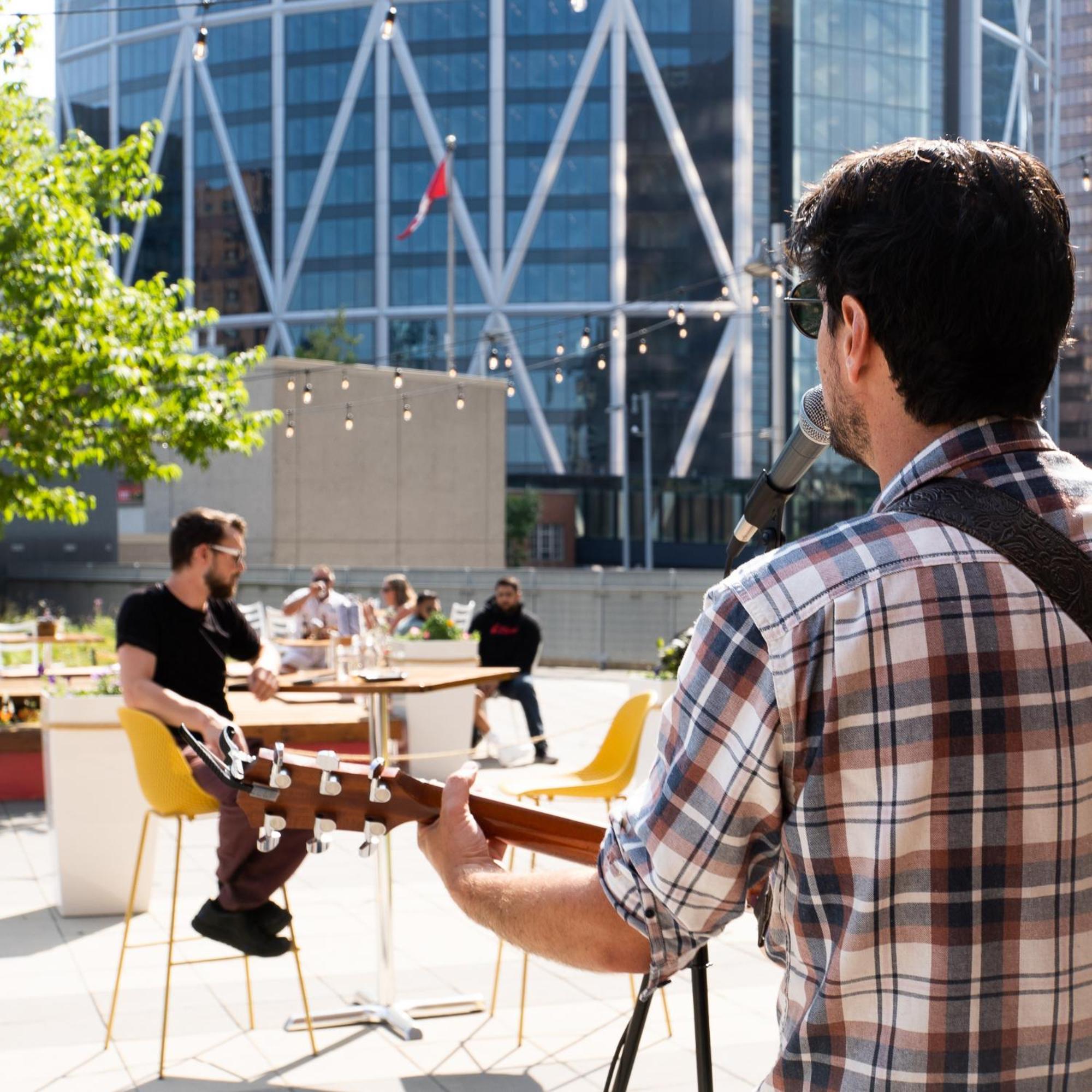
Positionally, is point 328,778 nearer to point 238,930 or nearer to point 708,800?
point 708,800

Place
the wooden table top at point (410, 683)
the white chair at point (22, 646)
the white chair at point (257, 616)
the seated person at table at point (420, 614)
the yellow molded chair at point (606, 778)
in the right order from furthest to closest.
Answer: the white chair at point (257, 616) → the white chair at point (22, 646) → the seated person at table at point (420, 614) → the wooden table top at point (410, 683) → the yellow molded chair at point (606, 778)

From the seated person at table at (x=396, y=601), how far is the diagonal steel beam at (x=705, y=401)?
167 feet

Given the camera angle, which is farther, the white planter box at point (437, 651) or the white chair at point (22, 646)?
the white chair at point (22, 646)

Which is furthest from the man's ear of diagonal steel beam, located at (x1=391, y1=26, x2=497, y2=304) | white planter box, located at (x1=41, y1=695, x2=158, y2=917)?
diagonal steel beam, located at (x1=391, y1=26, x2=497, y2=304)

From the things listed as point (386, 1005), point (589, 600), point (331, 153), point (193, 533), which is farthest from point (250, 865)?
point (331, 153)

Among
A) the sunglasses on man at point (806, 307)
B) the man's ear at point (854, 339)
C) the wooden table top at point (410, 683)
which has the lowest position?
the wooden table top at point (410, 683)

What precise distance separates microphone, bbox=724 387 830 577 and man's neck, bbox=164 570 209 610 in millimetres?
3782

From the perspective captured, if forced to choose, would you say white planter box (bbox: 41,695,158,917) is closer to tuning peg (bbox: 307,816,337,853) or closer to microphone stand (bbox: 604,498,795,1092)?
tuning peg (bbox: 307,816,337,853)

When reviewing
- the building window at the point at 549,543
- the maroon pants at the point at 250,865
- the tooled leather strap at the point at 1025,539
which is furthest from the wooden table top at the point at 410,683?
the building window at the point at 549,543

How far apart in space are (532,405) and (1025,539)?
67.0 meters

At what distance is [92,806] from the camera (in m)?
6.56

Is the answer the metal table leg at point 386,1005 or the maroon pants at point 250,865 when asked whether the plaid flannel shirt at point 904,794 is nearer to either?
the maroon pants at point 250,865

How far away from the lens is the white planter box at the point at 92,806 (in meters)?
6.51

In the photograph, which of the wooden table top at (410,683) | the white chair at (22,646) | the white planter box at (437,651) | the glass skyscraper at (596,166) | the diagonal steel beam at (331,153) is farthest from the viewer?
the diagonal steel beam at (331,153)
